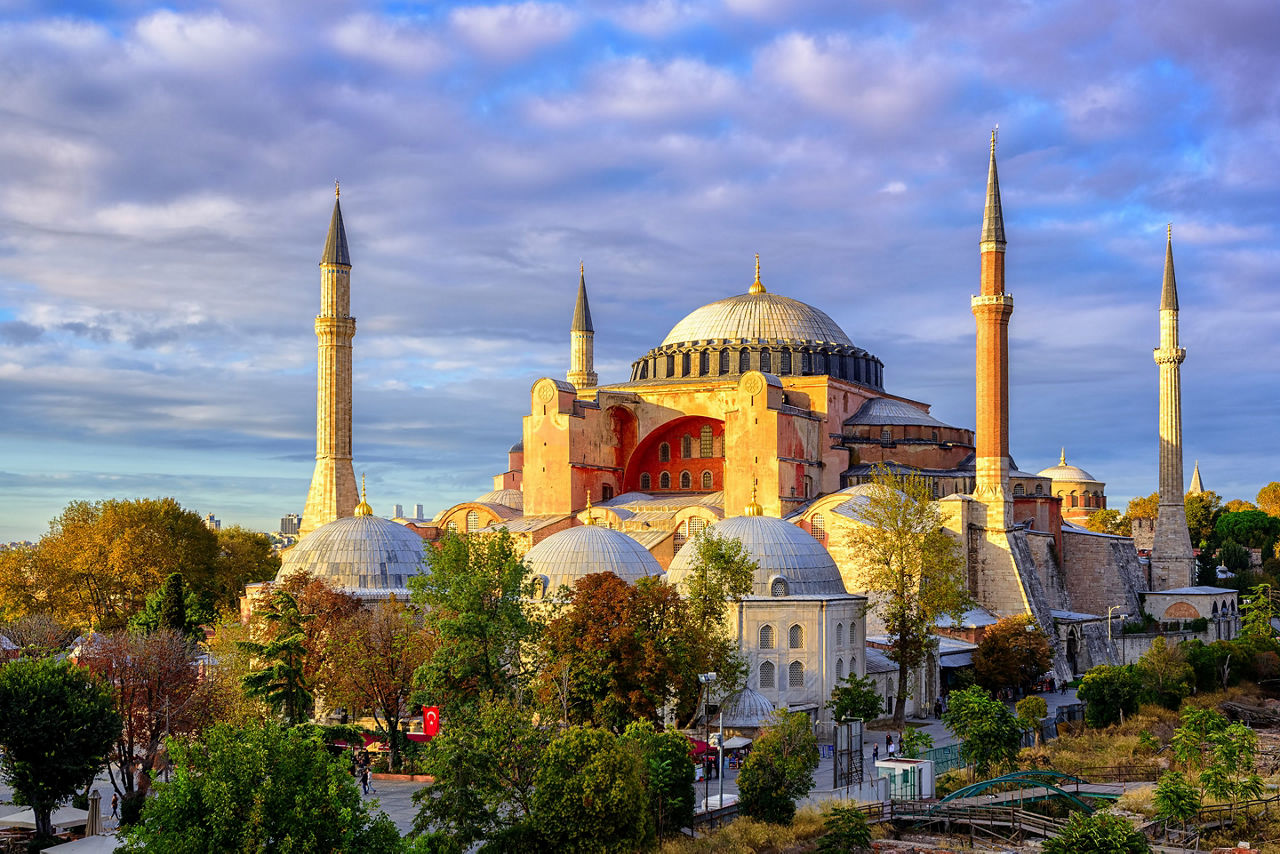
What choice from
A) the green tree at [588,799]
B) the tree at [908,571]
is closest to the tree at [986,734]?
the tree at [908,571]

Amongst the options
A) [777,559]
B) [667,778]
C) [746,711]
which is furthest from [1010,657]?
[667,778]

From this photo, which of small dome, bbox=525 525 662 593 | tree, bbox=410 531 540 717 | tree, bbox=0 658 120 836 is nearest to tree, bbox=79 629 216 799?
tree, bbox=0 658 120 836

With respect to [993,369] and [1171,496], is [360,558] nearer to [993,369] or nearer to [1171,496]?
[993,369]

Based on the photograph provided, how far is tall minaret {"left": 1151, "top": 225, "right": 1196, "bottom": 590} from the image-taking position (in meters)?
47.1

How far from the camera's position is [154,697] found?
22.2 metres

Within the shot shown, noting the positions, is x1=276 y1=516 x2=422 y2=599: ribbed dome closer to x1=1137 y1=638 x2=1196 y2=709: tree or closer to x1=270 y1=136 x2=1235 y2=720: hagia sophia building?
x1=270 y1=136 x2=1235 y2=720: hagia sophia building

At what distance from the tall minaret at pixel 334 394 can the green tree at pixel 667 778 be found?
871 inches

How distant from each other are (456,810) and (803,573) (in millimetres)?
13369

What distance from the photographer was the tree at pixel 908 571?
29.5 metres

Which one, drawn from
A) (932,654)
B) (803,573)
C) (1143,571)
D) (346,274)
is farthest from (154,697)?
(1143,571)

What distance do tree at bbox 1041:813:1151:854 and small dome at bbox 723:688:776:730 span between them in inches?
358

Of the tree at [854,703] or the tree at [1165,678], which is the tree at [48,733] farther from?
the tree at [1165,678]

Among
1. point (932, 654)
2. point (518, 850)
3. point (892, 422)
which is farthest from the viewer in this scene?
point (892, 422)

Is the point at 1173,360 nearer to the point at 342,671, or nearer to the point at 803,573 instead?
the point at 803,573
